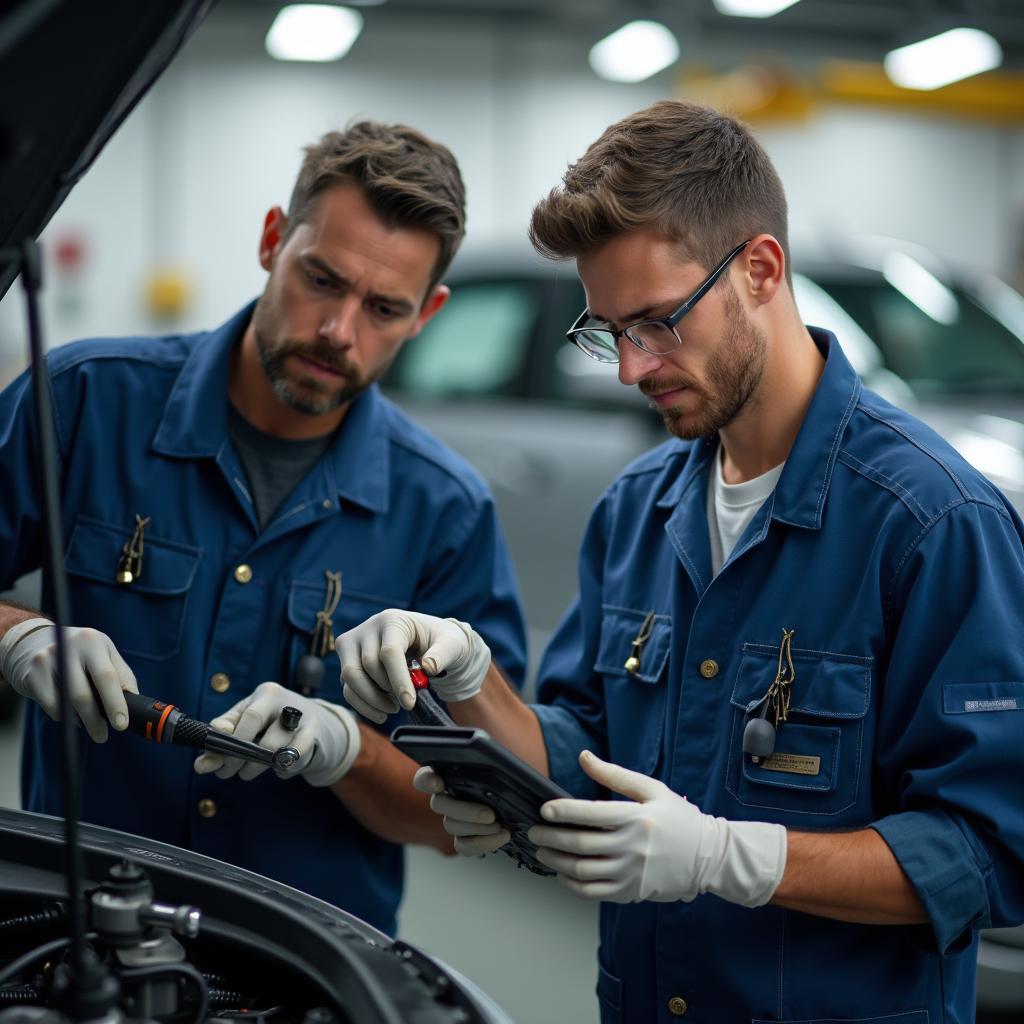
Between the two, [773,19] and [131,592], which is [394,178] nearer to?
[131,592]

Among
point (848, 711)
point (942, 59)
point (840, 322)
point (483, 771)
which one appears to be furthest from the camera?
point (942, 59)

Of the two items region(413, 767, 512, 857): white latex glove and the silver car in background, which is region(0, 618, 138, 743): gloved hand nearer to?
region(413, 767, 512, 857): white latex glove

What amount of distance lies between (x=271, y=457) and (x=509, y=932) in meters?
1.60

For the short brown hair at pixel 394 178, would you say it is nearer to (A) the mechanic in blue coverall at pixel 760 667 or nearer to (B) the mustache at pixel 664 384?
(A) the mechanic in blue coverall at pixel 760 667

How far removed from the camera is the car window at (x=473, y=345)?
11.7 feet

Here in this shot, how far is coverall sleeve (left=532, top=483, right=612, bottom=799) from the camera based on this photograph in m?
1.63

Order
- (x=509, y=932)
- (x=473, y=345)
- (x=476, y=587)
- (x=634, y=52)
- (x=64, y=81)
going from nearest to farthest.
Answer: (x=64, y=81) < (x=476, y=587) < (x=509, y=932) < (x=473, y=345) < (x=634, y=52)

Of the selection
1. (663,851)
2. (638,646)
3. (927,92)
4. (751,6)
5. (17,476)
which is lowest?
(663,851)

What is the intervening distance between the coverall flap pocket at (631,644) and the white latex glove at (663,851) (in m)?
0.26

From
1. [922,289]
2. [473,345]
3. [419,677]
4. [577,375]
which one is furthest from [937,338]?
[419,677]

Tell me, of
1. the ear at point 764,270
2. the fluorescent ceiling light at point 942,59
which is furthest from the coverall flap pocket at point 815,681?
the fluorescent ceiling light at point 942,59

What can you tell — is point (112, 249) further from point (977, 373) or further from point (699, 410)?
point (699, 410)

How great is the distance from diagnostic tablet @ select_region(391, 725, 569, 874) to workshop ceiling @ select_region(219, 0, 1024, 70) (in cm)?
726

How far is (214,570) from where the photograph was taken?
5.74ft
